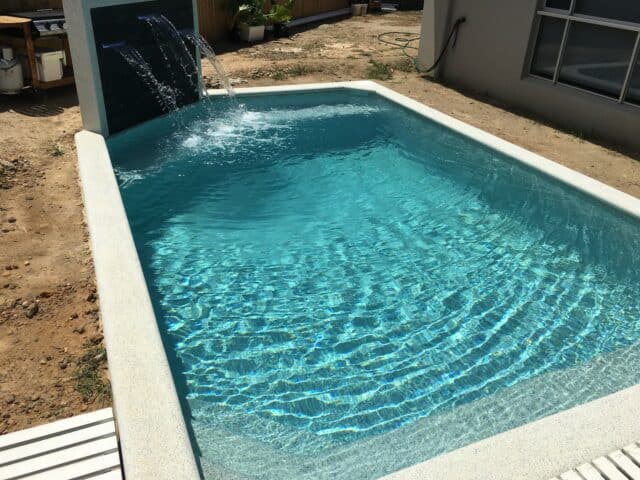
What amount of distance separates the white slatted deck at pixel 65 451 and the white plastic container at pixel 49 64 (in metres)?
6.94

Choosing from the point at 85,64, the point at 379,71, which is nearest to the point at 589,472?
the point at 85,64

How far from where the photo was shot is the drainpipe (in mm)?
10887

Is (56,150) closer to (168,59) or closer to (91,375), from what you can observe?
(168,59)

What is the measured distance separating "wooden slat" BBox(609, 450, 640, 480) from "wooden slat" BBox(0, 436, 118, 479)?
2617mm

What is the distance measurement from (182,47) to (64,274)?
18.1 feet

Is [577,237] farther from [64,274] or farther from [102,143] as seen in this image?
[102,143]

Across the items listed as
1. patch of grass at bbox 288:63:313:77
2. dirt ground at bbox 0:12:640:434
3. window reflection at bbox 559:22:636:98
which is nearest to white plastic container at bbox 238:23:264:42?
dirt ground at bbox 0:12:640:434

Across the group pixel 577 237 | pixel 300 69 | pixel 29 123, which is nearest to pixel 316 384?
pixel 577 237

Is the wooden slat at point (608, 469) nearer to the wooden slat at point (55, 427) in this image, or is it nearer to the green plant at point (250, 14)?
the wooden slat at point (55, 427)

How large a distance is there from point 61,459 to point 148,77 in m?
6.60

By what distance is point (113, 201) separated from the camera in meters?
5.36

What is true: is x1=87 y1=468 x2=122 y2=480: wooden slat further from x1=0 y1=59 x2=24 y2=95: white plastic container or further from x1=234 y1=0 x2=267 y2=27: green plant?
x1=234 y1=0 x2=267 y2=27: green plant

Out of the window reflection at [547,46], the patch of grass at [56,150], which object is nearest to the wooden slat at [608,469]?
the patch of grass at [56,150]

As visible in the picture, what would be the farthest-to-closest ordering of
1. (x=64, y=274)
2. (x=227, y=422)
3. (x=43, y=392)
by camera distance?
(x=64, y=274)
(x=227, y=422)
(x=43, y=392)
